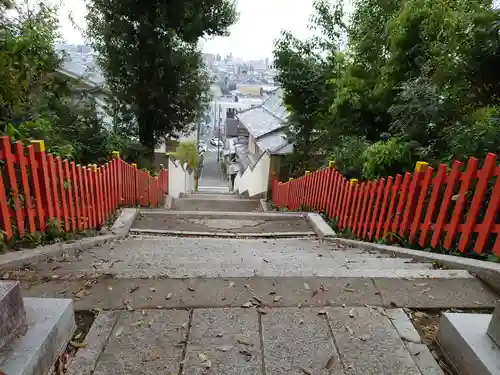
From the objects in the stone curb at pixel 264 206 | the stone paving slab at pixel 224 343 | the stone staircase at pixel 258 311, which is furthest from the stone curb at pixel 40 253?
the stone curb at pixel 264 206

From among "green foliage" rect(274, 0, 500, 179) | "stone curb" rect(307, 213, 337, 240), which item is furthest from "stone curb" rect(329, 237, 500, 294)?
"green foliage" rect(274, 0, 500, 179)

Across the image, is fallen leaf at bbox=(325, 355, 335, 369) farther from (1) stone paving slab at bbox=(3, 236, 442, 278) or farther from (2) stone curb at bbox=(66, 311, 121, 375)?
(2) stone curb at bbox=(66, 311, 121, 375)

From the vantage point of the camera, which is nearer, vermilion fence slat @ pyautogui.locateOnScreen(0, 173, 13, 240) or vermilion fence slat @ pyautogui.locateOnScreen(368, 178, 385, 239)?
vermilion fence slat @ pyautogui.locateOnScreen(0, 173, 13, 240)

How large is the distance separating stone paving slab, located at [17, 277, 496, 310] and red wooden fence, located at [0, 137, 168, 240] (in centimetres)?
94

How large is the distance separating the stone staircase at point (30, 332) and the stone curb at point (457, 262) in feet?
8.42

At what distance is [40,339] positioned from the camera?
1.47 m

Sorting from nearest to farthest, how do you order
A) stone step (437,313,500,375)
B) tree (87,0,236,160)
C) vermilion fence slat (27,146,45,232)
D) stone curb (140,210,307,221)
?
stone step (437,313,500,375) < vermilion fence slat (27,146,45,232) < stone curb (140,210,307,221) < tree (87,0,236,160)

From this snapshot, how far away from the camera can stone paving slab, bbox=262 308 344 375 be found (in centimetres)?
→ 158

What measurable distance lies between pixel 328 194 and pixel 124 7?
6.95 meters

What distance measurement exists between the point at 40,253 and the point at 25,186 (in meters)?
0.58

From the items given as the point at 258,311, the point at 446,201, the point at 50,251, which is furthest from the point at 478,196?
the point at 50,251

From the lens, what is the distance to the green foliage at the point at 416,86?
369cm

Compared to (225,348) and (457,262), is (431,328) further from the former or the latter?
(225,348)

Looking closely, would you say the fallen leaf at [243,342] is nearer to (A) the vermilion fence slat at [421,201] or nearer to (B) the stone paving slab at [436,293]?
(B) the stone paving slab at [436,293]
